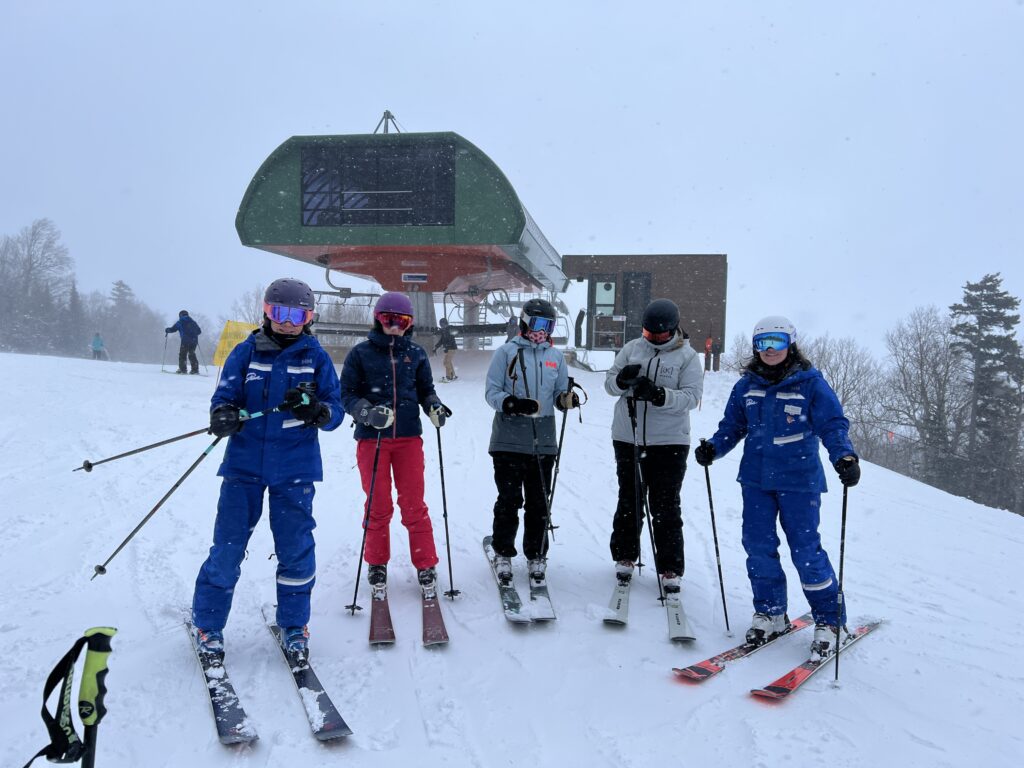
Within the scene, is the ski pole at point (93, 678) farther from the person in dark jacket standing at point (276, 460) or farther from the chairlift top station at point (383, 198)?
the chairlift top station at point (383, 198)

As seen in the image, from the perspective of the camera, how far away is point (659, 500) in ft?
13.0

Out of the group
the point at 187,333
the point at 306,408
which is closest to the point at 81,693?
the point at 306,408

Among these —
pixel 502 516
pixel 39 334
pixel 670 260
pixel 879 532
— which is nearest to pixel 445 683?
pixel 502 516

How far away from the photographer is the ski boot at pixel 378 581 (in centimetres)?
383

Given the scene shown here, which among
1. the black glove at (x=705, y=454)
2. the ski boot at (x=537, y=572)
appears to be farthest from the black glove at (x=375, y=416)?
the black glove at (x=705, y=454)

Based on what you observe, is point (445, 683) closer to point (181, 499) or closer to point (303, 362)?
point (303, 362)

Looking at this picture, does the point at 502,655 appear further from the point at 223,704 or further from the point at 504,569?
the point at 223,704

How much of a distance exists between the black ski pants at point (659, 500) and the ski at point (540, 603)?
58cm

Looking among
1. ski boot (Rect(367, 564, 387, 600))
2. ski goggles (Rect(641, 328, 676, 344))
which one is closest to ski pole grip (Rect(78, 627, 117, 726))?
ski boot (Rect(367, 564, 387, 600))

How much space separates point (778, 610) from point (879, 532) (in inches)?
146

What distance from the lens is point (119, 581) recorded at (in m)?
4.07

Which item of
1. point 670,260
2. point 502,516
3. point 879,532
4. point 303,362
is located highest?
point 670,260

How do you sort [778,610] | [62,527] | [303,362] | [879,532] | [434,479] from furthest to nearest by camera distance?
[434,479]
[879,532]
[62,527]
[778,610]
[303,362]

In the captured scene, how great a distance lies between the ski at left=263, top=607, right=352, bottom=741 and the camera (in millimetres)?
2547
